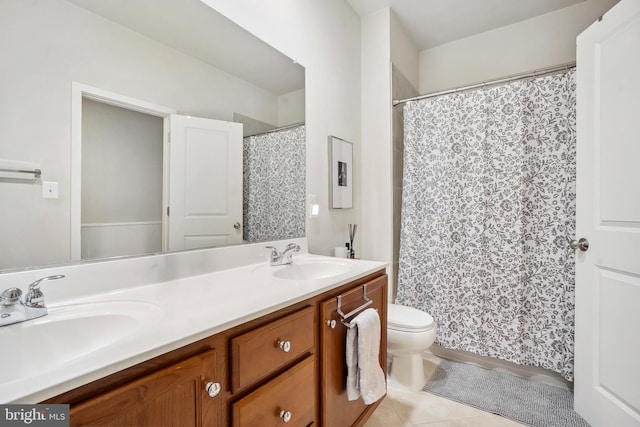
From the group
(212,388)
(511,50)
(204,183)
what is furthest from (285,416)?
(511,50)

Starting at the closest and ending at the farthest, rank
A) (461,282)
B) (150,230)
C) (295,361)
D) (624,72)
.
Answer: (295,361), (150,230), (624,72), (461,282)

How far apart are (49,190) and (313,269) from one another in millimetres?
1091

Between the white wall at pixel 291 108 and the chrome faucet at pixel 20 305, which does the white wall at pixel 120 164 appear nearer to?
the chrome faucet at pixel 20 305

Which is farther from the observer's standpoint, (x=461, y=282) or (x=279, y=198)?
(x=461, y=282)

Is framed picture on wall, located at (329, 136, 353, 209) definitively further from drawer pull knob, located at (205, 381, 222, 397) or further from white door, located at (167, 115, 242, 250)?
drawer pull knob, located at (205, 381, 222, 397)

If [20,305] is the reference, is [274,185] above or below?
above

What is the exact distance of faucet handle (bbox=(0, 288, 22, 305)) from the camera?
708 mm

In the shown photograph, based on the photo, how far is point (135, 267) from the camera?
3.40 feet

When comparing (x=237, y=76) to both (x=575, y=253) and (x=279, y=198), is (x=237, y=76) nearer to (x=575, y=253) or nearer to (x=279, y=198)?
(x=279, y=198)

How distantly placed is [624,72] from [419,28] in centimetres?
160

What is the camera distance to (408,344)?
5.81 feet

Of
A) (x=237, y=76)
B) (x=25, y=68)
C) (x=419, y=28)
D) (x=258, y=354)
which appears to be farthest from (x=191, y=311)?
(x=419, y=28)

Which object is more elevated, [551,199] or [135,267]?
[551,199]

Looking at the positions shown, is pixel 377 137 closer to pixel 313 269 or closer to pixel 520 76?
pixel 520 76
